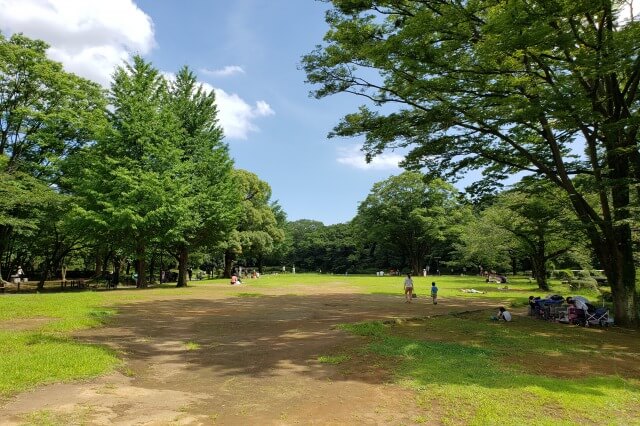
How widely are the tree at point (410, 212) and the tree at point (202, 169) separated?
28.4 meters

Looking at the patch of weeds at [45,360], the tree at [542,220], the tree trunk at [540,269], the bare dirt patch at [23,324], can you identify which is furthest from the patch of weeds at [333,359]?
the tree trunk at [540,269]

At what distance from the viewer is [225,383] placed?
Answer: 7.03m

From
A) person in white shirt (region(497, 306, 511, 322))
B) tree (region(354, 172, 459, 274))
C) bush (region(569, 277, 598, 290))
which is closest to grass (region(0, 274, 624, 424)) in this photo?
person in white shirt (region(497, 306, 511, 322))

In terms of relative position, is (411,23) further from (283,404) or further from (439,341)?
(283,404)

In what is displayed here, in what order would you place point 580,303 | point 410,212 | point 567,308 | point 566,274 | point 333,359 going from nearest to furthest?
point 333,359
point 580,303
point 567,308
point 566,274
point 410,212

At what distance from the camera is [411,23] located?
11.5m

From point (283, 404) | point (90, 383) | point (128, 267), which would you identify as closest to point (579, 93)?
point (283, 404)

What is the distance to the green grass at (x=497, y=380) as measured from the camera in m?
5.76

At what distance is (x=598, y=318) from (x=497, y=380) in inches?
393

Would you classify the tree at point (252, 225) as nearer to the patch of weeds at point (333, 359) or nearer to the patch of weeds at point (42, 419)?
the patch of weeds at point (333, 359)

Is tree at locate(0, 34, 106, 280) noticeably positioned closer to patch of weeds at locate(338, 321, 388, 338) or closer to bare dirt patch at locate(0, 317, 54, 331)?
bare dirt patch at locate(0, 317, 54, 331)

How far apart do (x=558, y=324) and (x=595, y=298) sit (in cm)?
1008

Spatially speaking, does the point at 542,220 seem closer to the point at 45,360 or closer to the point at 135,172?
the point at 45,360

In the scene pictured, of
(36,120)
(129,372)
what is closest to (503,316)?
(129,372)
